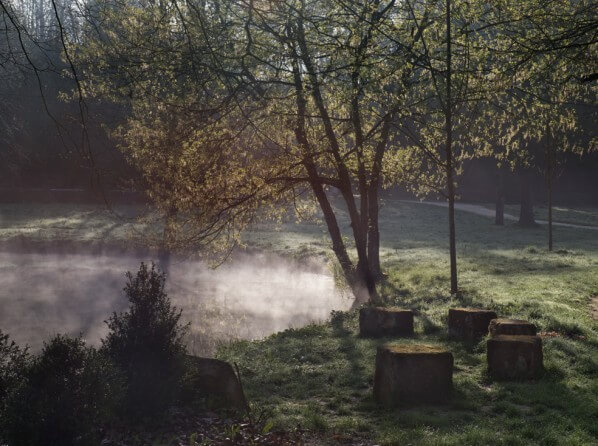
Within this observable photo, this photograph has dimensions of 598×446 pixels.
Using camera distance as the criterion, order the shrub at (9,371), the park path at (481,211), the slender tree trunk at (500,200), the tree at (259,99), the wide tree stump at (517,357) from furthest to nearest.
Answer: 1. the park path at (481,211)
2. the slender tree trunk at (500,200)
3. the tree at (259,99)
4. the wide tree stump at (517,357)
5. the shrub at (9,371)

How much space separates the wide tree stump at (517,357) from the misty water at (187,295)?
5711mm

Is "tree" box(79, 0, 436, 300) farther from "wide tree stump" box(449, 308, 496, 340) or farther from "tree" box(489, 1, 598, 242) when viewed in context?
"wide tree stump" box(449, 308, 496, 340)

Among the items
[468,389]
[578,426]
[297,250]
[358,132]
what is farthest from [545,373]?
[297,250]

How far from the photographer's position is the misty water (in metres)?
15.9

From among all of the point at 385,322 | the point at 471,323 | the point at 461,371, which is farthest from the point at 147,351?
the point at 385,322

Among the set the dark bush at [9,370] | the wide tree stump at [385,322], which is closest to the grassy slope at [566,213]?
the wide tree stump at [385,322]

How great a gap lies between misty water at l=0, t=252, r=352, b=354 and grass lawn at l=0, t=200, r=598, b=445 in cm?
196

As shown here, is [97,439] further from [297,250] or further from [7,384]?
[297,250]

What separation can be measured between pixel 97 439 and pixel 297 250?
23415 millimetres

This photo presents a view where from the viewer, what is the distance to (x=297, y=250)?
29562 millimetres

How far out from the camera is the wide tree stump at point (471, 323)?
11367 mm

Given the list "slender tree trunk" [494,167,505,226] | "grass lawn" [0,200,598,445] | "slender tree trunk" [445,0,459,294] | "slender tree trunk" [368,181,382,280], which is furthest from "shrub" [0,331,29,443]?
"slender tree trunk" [494,167,505,226]

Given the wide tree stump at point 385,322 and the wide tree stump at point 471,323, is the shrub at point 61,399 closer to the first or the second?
the wide tree stump at point 471,323

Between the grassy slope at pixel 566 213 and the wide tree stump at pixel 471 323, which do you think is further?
the grassy slope at pixel 566 213
